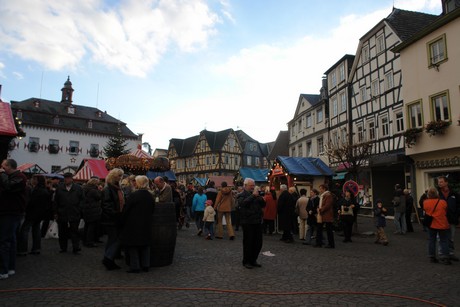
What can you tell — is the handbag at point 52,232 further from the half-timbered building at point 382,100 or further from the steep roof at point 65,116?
the steep roof at point 65,116

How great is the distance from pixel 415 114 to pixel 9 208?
1855cm

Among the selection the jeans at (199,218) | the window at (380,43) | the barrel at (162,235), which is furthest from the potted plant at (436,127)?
the barrel at (162,235)

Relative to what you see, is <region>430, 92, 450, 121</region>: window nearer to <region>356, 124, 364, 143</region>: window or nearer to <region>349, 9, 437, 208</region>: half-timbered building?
<region>349, 9, 437, 208</region>: half-timbered building

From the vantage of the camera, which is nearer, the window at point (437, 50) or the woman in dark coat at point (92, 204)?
the woman in dark coat at point (92, 204)

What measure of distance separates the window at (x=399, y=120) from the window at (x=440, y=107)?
338cm

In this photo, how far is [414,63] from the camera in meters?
18.3

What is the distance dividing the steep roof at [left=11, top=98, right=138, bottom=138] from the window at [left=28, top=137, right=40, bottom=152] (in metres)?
1.88

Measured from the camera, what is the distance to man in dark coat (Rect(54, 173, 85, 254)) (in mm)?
7938

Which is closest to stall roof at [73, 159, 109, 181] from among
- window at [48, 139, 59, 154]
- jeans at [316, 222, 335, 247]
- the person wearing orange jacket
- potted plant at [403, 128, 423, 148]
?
jeans at [316, 222, 335, 247]

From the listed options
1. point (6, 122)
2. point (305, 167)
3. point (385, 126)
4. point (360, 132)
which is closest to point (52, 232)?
point (6, 122)

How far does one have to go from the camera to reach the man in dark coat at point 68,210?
7938mm

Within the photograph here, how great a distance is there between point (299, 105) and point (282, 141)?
960 centimetres

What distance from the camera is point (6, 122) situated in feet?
32.1

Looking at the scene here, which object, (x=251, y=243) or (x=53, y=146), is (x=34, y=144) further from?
(x=251, y=243)
